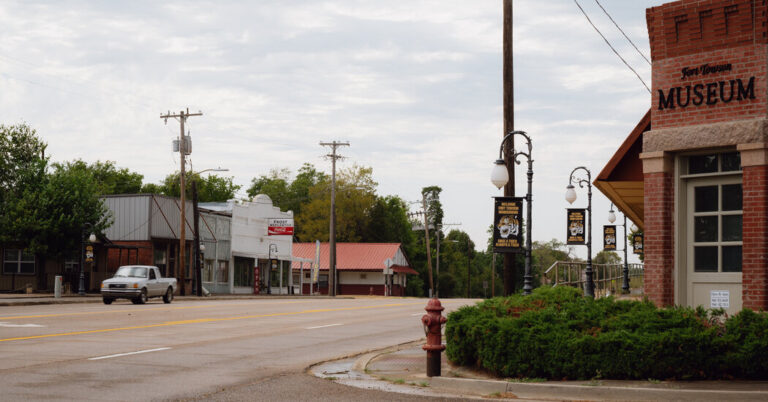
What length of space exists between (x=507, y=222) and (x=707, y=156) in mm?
4555

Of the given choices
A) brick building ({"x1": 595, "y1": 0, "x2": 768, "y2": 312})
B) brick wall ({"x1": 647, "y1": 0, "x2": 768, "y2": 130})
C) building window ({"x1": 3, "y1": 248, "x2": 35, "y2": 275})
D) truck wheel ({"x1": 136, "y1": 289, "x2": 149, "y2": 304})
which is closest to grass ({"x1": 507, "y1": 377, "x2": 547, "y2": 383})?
brick building ({"x1": 595, "y1": 0, "x2": 768, "y2": 312})

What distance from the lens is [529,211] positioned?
17062 mm

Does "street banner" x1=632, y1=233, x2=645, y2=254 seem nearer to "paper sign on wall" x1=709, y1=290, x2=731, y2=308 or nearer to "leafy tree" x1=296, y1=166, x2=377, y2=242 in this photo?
"paper sign on wall" x1=709, y1=290, x2=731, y2=308

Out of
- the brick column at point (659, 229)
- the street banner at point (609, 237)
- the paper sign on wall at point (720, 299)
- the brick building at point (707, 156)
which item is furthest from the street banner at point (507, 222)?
the street banner at point (609, 237)

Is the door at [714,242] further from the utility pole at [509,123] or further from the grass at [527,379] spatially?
the utility pole at [509,123]

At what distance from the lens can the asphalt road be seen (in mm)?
10172

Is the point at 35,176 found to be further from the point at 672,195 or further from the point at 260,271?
the point at 672,195

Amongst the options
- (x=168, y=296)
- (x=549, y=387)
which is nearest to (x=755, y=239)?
(x=549, y=387)

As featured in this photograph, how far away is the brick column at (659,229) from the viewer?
13703 mm

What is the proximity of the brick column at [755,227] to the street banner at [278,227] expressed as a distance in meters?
51.4

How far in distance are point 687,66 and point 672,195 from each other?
210 cm

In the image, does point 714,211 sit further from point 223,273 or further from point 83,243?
point 223,273

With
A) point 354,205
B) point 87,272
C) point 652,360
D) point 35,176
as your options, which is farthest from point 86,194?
point 354,205

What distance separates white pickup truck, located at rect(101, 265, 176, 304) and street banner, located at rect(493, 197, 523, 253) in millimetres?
20590
